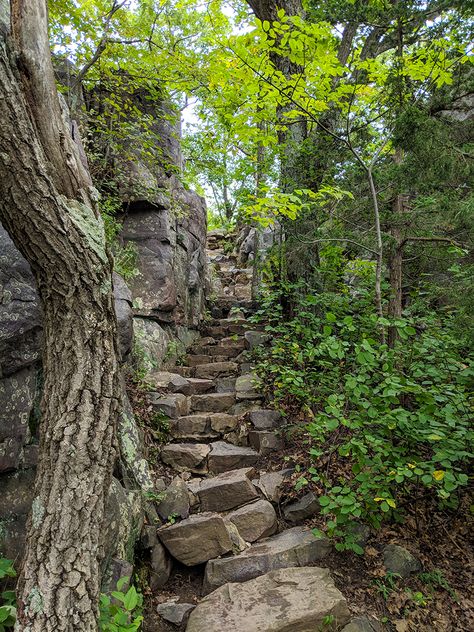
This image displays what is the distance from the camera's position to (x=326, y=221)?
5.71 m

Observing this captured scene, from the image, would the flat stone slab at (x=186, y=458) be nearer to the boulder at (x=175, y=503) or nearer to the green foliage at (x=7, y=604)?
the boulder at (x=175, y=503)

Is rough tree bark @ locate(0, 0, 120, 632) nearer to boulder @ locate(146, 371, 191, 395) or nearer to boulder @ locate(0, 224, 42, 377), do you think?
boulder @ locate(0, 224, 42, 377)

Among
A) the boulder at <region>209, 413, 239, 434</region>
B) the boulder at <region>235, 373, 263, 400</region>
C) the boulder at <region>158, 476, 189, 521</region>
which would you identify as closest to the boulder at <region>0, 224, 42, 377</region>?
the boulder at <region>158, 476, 189, 521</region>

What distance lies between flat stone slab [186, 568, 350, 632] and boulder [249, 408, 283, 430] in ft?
6.60

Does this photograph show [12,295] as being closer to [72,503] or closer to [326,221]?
[72,503]

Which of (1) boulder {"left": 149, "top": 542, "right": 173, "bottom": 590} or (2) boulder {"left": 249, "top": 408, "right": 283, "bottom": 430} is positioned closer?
(1) boulder {"left": 149, "top": 542, "right": 173, "bottom": 590}

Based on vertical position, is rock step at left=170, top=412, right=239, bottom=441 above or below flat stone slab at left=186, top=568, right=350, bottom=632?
above

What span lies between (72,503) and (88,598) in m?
0.54

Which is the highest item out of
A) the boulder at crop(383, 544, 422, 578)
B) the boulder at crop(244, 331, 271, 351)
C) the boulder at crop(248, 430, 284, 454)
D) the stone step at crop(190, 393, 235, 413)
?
the boulder at crop(244, 331, 271, 351)

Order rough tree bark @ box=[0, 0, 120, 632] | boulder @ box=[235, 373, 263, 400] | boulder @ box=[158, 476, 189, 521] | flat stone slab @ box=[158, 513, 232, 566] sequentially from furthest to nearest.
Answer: boulder @ box=[235, 373, 263, 400]
boulder @ box=[158, 476, 189, 521]
flat stone slab @ box=[158, 513, 232, 566]
rough tree bark @ box=[0, 0, 120, 632]

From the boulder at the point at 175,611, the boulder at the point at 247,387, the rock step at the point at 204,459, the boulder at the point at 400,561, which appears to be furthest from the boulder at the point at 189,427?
the boulder at the point at 400,561

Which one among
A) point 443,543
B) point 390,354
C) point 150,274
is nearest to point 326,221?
point 390,354

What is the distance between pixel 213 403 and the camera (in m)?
5.90

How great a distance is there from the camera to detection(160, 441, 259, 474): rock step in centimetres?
465
